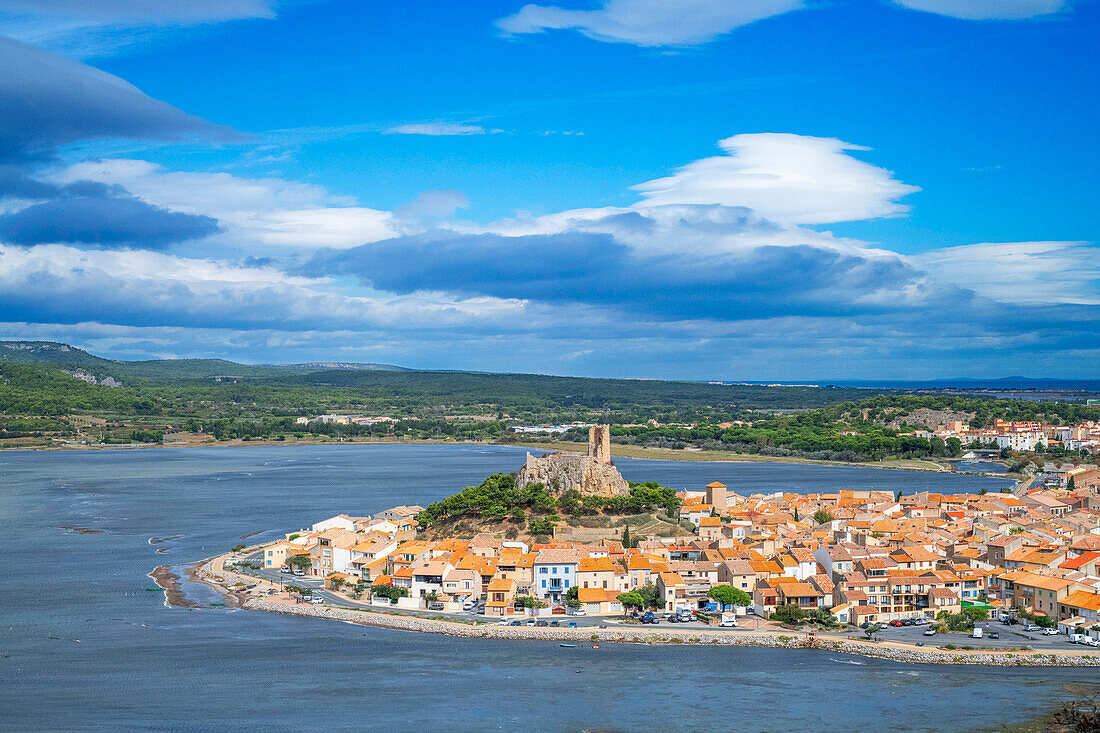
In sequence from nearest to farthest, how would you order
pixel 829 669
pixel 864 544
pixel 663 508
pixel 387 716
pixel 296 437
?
pixel 387 716 → pixel 829 669 → pixel 864 544 → pixel 663 508 → pixel 296 437

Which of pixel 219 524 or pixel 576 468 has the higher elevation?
pixel 576 468

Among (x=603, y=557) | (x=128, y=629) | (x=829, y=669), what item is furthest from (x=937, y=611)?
(x=128, y=629)

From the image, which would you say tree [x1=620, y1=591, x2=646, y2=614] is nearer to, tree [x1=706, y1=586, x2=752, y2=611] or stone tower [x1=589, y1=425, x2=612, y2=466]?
tree [x1=706, y1=586, x2=752, y2=611]

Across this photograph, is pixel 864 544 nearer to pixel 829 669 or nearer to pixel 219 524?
pixel 829 669

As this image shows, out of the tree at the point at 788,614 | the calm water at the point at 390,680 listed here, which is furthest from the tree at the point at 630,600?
the tree at the point at 788,614

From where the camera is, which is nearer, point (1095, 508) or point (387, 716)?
point (387, 716)

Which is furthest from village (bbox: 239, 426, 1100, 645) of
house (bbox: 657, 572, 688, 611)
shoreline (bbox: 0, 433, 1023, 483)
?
shoreline (bbox: 0, 433, 1023, 483)

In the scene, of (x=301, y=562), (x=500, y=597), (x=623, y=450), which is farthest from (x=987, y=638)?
(x=623, y=450)
